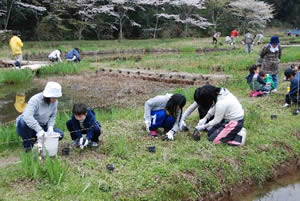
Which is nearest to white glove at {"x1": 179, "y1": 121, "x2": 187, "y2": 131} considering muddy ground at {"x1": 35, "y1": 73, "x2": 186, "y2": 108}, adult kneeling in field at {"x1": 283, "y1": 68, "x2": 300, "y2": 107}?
muddy ground at {"x1": 35, "y1": 73, "x2": 186, "y2": 108}

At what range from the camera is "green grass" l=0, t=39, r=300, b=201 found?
A: 3.48 m

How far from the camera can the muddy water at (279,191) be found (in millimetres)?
4094

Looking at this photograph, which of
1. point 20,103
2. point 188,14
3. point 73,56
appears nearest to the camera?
point 20,103

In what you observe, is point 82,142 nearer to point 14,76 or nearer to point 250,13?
point 14,76

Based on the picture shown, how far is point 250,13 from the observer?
3084 centimetres

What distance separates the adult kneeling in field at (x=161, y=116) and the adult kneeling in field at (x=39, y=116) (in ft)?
4.35

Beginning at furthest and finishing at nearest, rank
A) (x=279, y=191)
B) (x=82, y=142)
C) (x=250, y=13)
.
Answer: (x=250, y=13) → (x=82, y=142) → (x=279, y=191)

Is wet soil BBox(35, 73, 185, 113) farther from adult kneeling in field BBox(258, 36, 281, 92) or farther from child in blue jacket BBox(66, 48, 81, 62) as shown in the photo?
adult kneeling in field BBox(258, 36, 281, 92)

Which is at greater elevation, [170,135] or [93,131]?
[93,131]

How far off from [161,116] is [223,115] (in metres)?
0.87

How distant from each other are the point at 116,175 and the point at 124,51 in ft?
59.8

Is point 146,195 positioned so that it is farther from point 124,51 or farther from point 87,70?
point 124,51

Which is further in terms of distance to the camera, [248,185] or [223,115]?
[223,115]

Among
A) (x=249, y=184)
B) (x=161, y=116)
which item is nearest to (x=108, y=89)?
(x=161, y=116)
